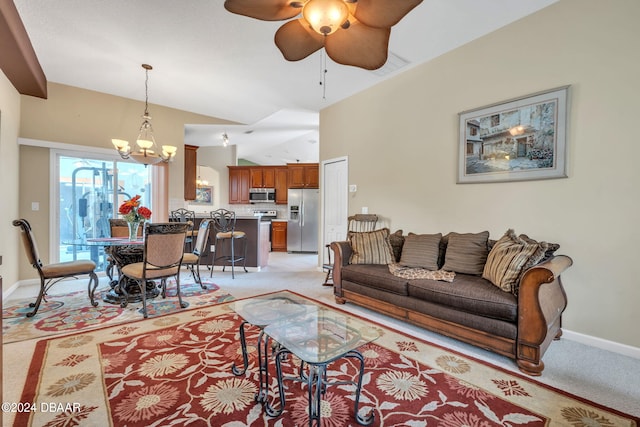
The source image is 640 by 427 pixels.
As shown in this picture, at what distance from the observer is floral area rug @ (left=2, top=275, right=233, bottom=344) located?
8.66 ft

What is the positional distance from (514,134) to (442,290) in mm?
1717

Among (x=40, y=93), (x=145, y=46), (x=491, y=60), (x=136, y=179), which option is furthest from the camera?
(x=136, y=179)

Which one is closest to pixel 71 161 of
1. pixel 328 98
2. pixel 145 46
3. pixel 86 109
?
pixel 86 109

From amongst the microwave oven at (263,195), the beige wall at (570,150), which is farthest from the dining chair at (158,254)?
the microwave oven at (263,195)

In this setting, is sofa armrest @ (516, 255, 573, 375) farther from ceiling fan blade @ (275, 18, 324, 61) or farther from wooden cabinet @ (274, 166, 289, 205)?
wooden cabinet @ (274, 166, 289, 205)

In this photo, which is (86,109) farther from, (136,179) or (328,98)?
(328,98)

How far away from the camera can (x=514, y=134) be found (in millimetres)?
2871

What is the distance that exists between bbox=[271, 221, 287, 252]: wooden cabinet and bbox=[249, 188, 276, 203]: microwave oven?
0.79 metres

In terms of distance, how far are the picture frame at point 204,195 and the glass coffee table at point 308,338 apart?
282 inches

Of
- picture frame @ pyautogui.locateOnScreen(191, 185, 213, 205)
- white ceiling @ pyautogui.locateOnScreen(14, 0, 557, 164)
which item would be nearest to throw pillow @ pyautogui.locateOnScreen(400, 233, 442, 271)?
white ceiling @ pyautogui.locateOnScreen(14, 0, 557, 164)

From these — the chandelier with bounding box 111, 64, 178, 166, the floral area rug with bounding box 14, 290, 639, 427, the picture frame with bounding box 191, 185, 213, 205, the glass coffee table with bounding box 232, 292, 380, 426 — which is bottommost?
the floral area rug with bounding box 14, 290, 639, 427

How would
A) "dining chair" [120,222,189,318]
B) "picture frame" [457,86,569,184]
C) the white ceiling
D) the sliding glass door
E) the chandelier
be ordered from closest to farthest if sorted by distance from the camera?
"picture frame" [457,86,569,184]
the white ceiling
"dining chair" [120,222,189,318]
the chandelier
the sliding glass door

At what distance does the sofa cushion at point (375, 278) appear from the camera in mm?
2846

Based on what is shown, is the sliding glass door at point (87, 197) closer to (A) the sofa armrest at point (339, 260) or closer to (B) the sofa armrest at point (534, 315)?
(A) the sofa armrest at point (339, 260)
